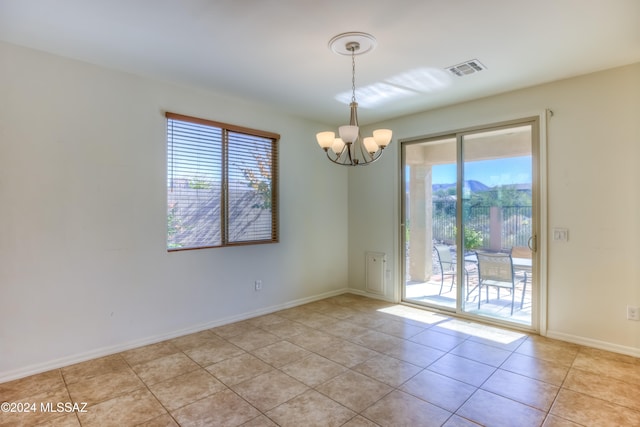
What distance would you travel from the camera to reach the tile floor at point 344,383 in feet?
6.89

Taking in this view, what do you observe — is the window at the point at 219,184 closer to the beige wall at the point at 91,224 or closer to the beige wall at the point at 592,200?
the beige wall at the point at 91,224

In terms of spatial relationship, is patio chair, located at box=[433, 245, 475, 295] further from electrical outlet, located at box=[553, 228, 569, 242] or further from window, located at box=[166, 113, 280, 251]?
window, located at box=[166, 113, 280, 251]

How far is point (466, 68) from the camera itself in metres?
3.04

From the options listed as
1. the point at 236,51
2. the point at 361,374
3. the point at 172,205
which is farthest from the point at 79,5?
the point at 361,374

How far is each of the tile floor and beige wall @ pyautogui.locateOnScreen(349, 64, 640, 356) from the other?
343 mm

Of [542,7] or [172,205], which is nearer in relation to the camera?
[542,7]

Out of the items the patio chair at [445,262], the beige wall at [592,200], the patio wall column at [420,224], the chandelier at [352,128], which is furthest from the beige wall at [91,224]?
the beige wall at [592,200]

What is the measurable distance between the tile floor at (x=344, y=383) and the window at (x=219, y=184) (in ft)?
3.72

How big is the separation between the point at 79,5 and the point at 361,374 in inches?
129

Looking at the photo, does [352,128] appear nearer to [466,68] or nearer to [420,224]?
[466,68]

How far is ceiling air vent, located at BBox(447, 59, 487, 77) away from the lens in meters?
2.94

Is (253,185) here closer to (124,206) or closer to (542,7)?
(124,206)

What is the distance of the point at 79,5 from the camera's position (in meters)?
2.11

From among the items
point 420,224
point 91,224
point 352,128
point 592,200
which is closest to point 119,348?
point 91,224
